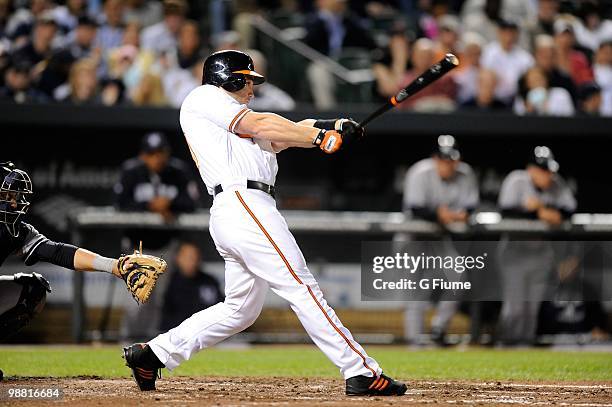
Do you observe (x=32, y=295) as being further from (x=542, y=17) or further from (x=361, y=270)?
(x=542, y=17)

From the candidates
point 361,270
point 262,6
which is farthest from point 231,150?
point 262,6

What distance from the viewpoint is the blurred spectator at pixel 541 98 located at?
11.5 m

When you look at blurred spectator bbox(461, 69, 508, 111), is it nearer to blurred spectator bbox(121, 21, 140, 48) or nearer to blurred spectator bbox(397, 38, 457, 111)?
blurred spectator bbox(397, 38, 457, 111)

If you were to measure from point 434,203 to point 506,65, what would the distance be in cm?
267

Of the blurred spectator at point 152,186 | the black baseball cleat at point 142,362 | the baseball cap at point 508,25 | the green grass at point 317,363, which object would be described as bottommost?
the green grass at point 317,363

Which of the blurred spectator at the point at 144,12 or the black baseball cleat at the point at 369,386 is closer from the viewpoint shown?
the black baseball cleat at the point at 369,386

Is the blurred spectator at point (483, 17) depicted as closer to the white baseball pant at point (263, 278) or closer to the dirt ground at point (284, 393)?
the dirt ground at point (284, 393)

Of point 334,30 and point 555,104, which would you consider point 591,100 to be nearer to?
point 555,104

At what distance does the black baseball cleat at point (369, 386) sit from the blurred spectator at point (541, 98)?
6.39 meters

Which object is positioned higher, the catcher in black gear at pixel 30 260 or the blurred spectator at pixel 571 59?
the blurred spectator at pixel 571 59

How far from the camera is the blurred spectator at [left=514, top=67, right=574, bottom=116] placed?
11516 millimetres

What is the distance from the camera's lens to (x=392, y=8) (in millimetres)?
13891

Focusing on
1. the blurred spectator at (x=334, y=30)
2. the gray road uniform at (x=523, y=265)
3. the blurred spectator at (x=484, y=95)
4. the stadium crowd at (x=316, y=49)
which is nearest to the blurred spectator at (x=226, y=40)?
the stadium crowd at (x=316, y=49)

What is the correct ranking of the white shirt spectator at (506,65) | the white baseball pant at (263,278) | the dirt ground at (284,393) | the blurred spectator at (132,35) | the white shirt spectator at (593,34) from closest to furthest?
1. the dirt ground at (284,393)
2. the white baseball pant at (263,278)
3. the blurred spectator at (132,35)
4. the white shirt spectator at (506,65)
5. the white shirt spectator at (593,34)
